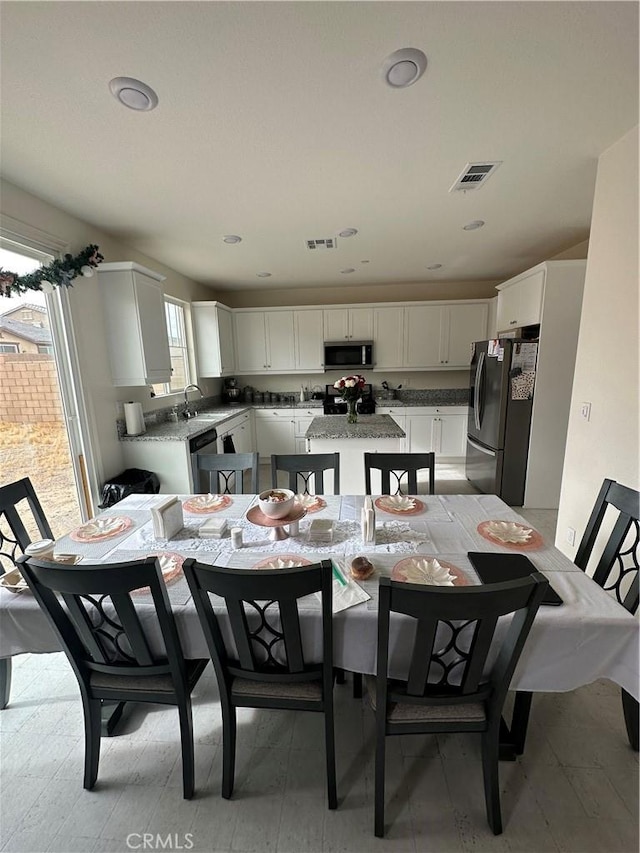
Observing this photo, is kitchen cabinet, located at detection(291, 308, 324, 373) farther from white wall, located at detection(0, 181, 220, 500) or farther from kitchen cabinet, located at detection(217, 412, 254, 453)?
white wall, located at detection(0, 181, 220, 500)

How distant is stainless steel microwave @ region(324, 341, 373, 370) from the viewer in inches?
204

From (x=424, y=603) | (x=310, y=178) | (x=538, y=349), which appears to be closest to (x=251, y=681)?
(x=424, y=603)

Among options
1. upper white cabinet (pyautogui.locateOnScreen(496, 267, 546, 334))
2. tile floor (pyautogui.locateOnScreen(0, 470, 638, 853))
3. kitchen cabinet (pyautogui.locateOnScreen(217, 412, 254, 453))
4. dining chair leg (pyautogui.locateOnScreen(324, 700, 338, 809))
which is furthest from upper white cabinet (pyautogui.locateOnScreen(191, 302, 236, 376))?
dining chair leg (pyautogui.locateOnScreen(324, 700, 338, 809))

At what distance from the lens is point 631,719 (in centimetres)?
135

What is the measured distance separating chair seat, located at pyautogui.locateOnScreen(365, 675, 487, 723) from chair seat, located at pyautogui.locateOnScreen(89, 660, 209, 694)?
73cm

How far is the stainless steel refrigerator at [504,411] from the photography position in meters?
3.22

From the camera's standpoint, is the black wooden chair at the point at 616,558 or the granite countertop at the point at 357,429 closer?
the black wooden chair at the point at 616,558

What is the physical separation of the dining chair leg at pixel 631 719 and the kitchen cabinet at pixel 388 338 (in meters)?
4.40

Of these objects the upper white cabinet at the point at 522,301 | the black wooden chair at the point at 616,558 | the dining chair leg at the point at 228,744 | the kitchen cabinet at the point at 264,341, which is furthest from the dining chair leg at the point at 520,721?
the kitchen cabinet at the point at 264,341

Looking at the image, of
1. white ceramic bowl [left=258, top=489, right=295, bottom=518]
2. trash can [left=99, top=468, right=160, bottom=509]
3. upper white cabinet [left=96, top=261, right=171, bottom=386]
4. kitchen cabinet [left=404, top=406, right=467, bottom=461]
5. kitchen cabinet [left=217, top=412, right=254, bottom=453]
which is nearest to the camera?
white ceramic bowl [left=258, top=489, right=295, bottom=518]

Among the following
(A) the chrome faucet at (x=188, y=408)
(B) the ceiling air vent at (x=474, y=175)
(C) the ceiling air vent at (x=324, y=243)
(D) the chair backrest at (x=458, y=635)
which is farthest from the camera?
(A) the chrome faucet at (x=188, y=408)

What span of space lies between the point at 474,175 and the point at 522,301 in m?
1.70

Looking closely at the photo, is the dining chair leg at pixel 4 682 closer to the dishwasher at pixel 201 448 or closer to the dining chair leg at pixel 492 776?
the dishwasher at pixel 201 448

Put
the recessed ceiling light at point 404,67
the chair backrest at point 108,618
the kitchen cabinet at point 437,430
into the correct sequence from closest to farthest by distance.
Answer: the chair backrest at point 108,618 < the recessed ceiling light at point 404,67 < the kitchen cabinet at point 437,430
